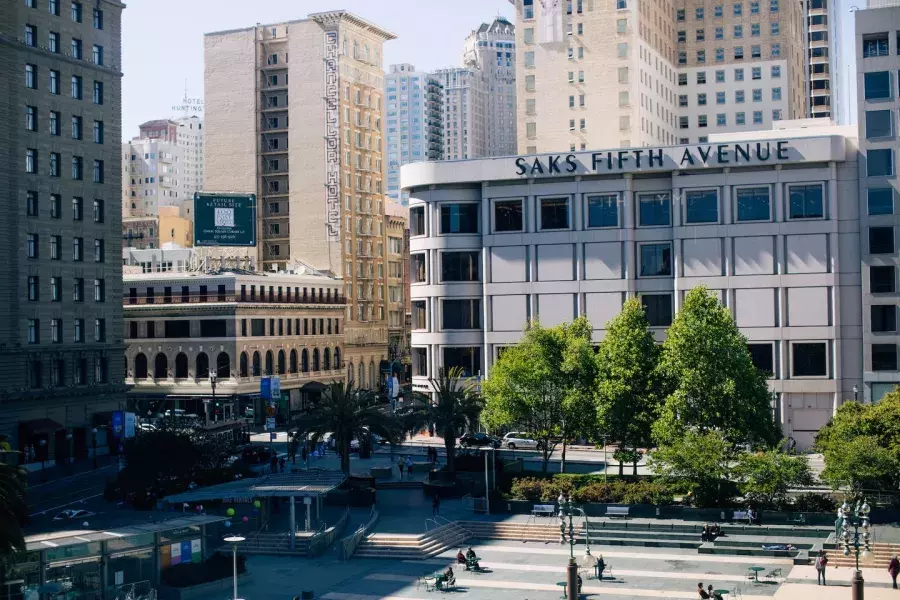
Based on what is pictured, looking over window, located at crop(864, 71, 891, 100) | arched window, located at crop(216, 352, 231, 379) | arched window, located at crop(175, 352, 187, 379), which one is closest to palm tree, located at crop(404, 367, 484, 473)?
window, located at crop(864, 71, 891, 100)

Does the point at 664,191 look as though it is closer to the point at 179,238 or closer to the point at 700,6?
the point at 700,6

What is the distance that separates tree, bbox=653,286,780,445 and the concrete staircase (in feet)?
45.7

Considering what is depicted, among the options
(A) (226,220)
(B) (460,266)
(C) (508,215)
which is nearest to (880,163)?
(C) (508,215)

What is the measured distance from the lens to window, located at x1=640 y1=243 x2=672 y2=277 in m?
93.7

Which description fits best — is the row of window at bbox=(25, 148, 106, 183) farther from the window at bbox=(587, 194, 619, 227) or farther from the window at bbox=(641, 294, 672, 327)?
the window at bbox=(641, 294, 672, 327)

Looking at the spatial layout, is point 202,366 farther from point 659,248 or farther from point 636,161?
point 636,161

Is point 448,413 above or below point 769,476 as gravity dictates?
above

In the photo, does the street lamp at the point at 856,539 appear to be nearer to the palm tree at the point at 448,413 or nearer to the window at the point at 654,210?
the palm tree at the point at 448,413

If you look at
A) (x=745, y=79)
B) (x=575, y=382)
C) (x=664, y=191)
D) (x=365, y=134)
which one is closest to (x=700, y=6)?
(x=745, y=79)

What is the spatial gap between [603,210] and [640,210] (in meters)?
3.02

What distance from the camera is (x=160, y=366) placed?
400 feet

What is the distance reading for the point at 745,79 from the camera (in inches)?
5930

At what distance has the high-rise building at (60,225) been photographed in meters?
89.4

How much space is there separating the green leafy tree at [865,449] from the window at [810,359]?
22.4 meters
